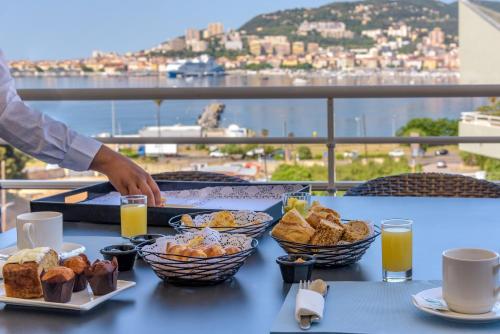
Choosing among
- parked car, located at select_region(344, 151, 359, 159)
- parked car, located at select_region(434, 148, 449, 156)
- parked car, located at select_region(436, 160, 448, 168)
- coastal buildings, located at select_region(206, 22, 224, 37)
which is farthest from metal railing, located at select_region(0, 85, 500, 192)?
coastal buildings, located at select_region(206, 22, 224, 37)

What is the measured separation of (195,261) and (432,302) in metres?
0.35

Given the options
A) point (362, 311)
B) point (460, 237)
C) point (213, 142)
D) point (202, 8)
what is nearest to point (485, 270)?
point (362, 311)

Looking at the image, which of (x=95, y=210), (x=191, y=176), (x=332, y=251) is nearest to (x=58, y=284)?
(x=332, y=251)

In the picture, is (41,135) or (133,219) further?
(41,135)

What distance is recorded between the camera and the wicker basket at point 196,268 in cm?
114

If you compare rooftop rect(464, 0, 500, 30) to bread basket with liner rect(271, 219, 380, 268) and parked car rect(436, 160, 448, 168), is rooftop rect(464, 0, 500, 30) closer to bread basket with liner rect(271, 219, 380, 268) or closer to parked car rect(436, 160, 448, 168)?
parked car rect(436, 160, 448, 168)

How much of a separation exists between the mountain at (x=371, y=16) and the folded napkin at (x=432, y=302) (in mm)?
12564

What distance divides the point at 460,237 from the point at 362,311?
0.54 m

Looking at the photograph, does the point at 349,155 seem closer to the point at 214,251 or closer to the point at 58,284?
the point at 214,251

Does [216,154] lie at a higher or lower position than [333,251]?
lower

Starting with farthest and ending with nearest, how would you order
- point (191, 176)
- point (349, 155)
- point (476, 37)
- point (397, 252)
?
point (476, 37)
point (349, 155)
point (191, 176)
point (397, 252)

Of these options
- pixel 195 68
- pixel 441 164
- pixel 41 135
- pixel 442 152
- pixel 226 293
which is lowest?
pixel 441 164

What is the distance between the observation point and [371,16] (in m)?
14.3

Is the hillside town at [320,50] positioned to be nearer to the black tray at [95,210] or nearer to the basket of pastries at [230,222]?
the black tray at [95,210]
